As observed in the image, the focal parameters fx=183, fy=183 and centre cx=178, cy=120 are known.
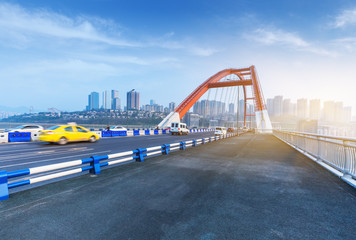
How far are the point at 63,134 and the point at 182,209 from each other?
14.9m

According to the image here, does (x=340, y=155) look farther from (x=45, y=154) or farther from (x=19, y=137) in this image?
(x=19, y=137)

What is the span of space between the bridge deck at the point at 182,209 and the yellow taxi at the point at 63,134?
1084 cm

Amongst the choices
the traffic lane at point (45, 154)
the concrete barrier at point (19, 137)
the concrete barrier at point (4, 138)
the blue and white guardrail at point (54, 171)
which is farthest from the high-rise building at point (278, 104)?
the concrete barrier at point (4, 138)

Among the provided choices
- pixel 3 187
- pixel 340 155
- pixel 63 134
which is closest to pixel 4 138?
pixel 63 134

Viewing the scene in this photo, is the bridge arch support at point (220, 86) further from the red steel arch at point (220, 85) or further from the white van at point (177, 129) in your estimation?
the white van at point (177, 129)

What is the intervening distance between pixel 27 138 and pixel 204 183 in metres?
20.4

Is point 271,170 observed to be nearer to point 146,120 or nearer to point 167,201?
point 167,201

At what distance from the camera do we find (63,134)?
15242 millimetres

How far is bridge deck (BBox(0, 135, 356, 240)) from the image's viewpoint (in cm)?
313

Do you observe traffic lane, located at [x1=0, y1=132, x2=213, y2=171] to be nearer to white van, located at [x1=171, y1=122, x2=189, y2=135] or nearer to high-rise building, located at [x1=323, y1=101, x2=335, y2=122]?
white van, located at [x1=171, y1=122, x2=189, y2=135]

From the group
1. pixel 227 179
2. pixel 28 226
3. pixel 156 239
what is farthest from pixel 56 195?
pixel 227 179

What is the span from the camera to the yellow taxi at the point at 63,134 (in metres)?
14.6

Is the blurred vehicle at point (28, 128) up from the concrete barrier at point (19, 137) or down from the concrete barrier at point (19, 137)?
up

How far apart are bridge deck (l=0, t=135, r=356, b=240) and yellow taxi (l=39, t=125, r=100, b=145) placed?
1084cm
